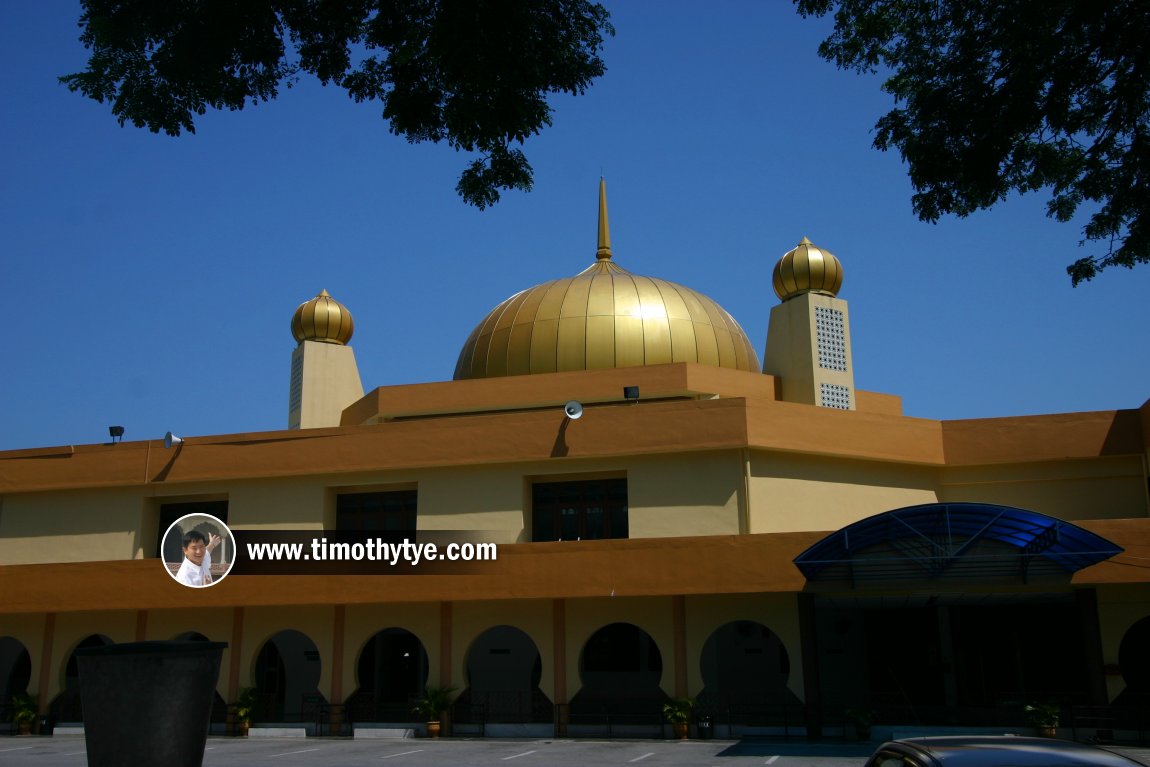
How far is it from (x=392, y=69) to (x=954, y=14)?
5857 millimetres

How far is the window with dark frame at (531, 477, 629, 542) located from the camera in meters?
26.1

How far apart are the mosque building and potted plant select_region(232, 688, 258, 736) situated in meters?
0.41

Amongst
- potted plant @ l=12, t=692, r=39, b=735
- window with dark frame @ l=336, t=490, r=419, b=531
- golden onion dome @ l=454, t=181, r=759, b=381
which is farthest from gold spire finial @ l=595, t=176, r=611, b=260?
potted plant @ l=12, t=692, r=39, b=735

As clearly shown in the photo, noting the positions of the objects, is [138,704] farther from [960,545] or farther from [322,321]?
[322,321]

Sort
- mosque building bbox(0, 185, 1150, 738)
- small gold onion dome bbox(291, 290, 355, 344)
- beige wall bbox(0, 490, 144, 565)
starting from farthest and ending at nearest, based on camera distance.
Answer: small gold onion dome bbox(291, 290, 355, 344) → beige wall bbox(0, 490, 144, 565) → mosque building bbox(0, 185, 1150, 738)

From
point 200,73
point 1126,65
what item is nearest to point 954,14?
point 1126,65

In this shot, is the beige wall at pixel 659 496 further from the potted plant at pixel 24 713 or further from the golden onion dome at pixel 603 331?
the golden onion dome at pixel 603 331

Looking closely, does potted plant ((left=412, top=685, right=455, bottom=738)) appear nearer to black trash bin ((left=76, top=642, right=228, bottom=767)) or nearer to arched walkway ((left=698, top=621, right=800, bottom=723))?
arched walkway ((left=698, top=621, right=800, bottom=723))

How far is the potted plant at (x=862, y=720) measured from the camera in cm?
2169

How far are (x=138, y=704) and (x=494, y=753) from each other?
13133 millimetres

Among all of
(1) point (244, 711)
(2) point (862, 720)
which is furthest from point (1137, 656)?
(1) point (244, 711)

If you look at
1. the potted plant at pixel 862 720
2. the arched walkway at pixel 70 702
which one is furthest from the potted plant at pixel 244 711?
the potted plant at pixel 862 720

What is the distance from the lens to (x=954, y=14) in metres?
11.5

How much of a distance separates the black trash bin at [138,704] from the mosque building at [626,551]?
13.9 m
